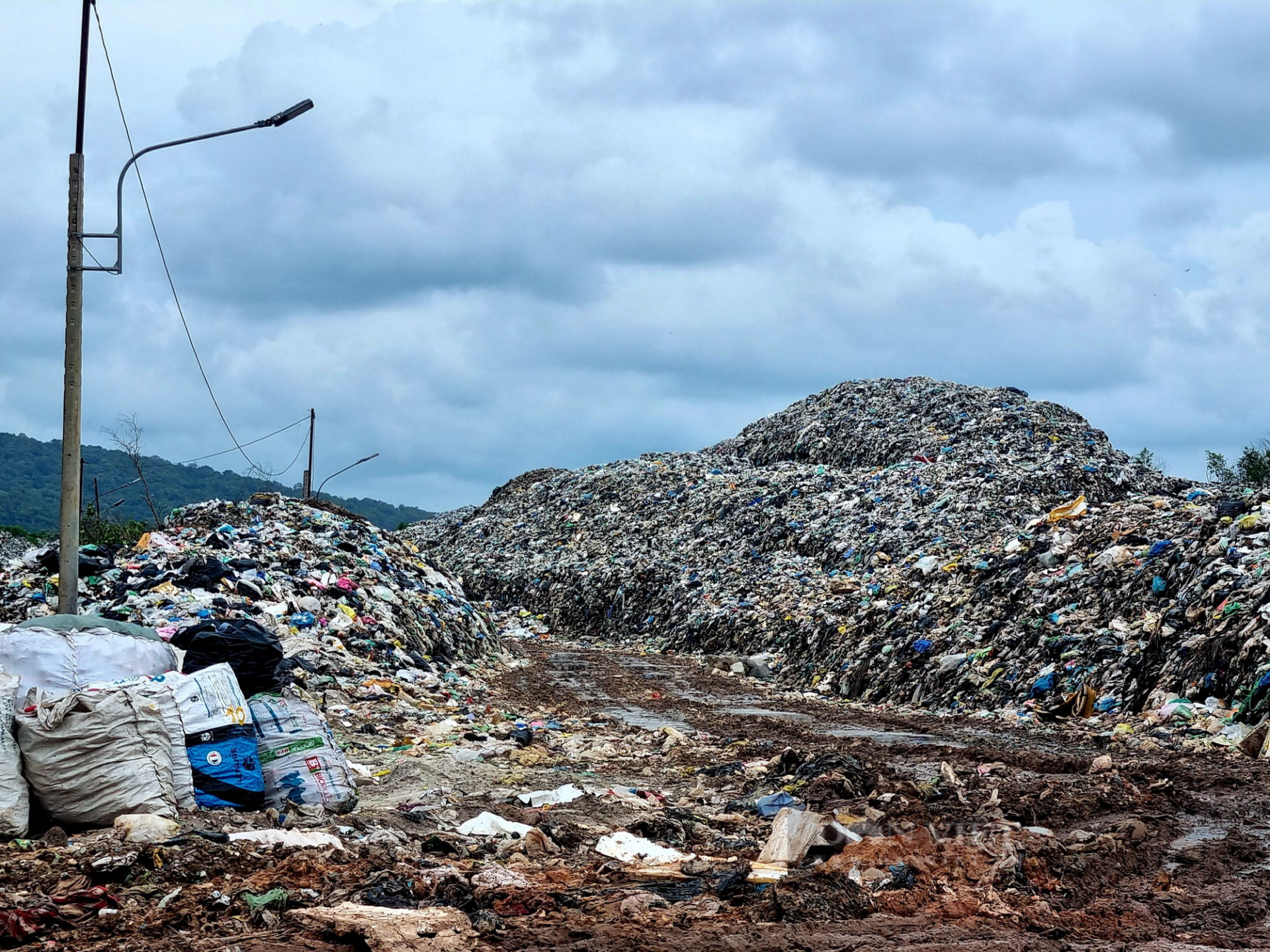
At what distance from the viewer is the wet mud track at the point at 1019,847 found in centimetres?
361

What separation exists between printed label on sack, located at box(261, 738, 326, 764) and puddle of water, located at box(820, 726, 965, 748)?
489 centimetres

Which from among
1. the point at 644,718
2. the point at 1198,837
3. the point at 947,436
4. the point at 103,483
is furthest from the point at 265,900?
the point at 103,483

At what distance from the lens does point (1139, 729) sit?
8.55m

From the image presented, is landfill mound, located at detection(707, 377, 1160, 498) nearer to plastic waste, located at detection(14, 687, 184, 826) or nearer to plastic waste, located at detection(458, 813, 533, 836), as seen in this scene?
plastic waste, located at detection(458, 813, 533, 836)

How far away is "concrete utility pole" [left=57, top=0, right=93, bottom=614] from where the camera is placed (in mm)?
8508

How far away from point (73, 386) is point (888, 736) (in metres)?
7.52

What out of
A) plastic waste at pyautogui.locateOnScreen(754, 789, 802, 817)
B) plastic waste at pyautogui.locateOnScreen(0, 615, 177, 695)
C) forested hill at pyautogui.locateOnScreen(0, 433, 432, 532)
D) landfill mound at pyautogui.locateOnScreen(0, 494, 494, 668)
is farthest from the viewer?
forested hill at pyautogui.locateOnScreen(0, 433, 432, 532)

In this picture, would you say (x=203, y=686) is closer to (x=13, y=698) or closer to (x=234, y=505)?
(x=13, y=698)

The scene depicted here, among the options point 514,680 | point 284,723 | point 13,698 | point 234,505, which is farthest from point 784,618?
point 13,698

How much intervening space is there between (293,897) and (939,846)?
8.97 ft

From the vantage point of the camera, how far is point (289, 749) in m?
5.63

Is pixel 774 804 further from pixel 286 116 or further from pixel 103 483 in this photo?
pixel 103 483

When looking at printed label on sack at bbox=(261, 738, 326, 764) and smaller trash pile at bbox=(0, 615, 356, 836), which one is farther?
printed label on sack at bbox=(261, 738, 326, 764)

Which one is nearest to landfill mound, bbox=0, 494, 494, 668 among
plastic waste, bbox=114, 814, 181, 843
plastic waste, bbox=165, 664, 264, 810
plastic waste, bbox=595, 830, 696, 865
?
plastic waste, bbox=165, 664, 264, 810
